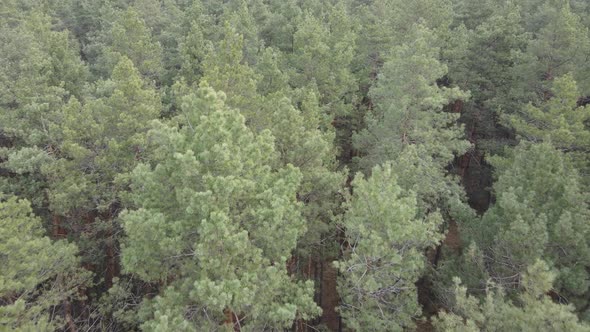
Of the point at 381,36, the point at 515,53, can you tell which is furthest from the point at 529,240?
the point at 381,36

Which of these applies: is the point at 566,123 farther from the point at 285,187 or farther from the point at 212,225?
the point at 212,225

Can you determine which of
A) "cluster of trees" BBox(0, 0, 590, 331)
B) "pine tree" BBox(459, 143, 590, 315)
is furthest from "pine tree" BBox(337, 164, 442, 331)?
"pine tree" BBox(459, 143, 590, 315)

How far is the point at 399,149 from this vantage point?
18.2 meters

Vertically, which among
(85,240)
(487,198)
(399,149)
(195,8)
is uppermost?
(195,8)

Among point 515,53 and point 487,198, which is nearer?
point 515,53

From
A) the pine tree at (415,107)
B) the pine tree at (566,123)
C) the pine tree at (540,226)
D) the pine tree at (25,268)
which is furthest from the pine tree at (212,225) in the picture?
the pine tree at (566,123)

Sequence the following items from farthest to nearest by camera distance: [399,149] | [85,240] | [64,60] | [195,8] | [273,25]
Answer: [273,25] < [195,8] < [64,60] < [399,149] < [85,240]

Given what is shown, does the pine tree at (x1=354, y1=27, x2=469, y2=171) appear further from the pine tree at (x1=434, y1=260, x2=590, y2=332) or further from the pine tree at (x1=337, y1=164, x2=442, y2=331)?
the pine tree at (x1=434, y1=260, x2=590, y2=332)

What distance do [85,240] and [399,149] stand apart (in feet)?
41.8

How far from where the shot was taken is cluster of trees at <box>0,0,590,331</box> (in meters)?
10.6

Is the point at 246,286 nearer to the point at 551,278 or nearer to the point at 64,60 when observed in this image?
the point at 551,278

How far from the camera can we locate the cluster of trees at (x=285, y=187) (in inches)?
417

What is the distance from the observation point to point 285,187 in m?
11.7

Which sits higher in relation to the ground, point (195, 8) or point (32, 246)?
point (195, 8)
